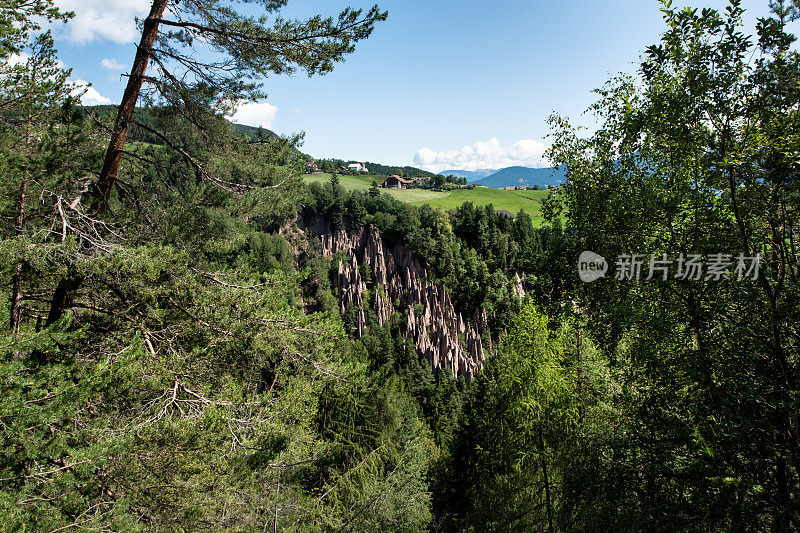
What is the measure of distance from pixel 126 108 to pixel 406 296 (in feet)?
156

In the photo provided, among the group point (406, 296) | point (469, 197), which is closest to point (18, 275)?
point (406, 296)

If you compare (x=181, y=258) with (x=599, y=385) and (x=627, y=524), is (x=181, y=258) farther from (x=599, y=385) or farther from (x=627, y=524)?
(x=599, y=385)

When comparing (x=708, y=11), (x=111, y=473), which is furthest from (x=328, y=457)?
(x=708, y=11)

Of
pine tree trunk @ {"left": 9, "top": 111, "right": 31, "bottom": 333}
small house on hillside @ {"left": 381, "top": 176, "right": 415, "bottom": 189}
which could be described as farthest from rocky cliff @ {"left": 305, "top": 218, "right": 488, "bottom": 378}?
pine tree trunk @ {"left": 9, "top": 111, "right": 31, "bottom": 333}

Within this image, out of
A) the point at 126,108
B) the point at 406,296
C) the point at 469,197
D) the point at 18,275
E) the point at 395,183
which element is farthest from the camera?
the point at 395,183

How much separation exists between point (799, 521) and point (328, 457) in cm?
1643

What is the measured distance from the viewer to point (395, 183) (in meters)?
93.2

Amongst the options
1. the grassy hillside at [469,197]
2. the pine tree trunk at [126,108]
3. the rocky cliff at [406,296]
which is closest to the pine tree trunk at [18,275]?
the pine tree trunk at [126,108]

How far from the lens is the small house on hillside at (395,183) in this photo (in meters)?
91.4

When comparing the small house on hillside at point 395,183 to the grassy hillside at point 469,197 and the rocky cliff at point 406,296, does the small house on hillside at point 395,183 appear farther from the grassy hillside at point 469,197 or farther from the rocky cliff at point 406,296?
the rocky cliff at point 406,296

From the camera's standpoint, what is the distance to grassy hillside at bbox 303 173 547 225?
75062mm

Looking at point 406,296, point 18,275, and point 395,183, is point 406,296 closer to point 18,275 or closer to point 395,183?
point 18,275

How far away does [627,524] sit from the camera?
3.80 m

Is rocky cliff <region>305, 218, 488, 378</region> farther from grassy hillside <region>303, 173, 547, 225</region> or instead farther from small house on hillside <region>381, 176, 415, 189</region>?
small house on hillside <region>381, 176, 415, 189</region>
